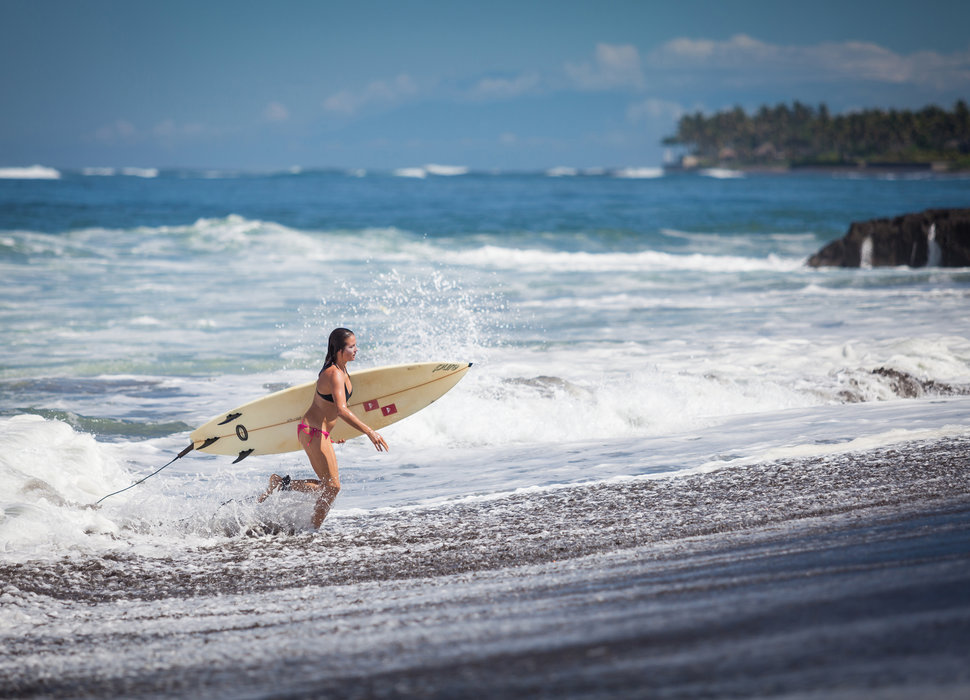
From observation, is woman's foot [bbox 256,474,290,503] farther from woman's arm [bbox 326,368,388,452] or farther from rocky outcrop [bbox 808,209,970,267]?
rocky outcrop [bbox 808,209,970,267]

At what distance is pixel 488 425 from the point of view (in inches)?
323

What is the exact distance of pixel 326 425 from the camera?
604 cm

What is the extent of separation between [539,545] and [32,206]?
4670 centimetres

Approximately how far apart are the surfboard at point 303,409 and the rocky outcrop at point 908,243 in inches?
693

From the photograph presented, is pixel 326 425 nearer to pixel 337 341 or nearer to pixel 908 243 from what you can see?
pixel 337 341

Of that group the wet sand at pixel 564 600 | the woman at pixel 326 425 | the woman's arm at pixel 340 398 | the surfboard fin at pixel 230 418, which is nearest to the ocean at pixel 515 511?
the wet sand at pixel 564 600

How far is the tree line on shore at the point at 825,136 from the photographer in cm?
14500

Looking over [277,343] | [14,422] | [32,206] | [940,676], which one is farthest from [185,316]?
[32,206]

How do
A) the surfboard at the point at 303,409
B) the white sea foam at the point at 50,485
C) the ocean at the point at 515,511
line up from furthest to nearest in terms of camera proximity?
1. the surfboard at the point at 303,409
2. the white sea foam at the point at 50,485
3. the ocean at the point at 515,511

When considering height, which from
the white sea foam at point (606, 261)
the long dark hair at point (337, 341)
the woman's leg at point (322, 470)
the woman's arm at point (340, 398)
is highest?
the white sea foam at point (606, 261)

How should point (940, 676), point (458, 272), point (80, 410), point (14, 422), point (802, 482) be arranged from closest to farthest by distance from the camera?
point (940, 676) → point (802, 482) → point (14, 422) → point (80, 410) → point (458, 272)

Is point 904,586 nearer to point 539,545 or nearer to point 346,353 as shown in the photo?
point 539,545

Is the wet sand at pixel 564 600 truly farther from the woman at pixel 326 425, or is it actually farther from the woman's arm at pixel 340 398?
the woman's arm at pixel 340 398

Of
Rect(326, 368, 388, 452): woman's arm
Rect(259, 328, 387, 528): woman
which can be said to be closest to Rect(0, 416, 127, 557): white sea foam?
Rect(259, 328, 387, 528): woman
